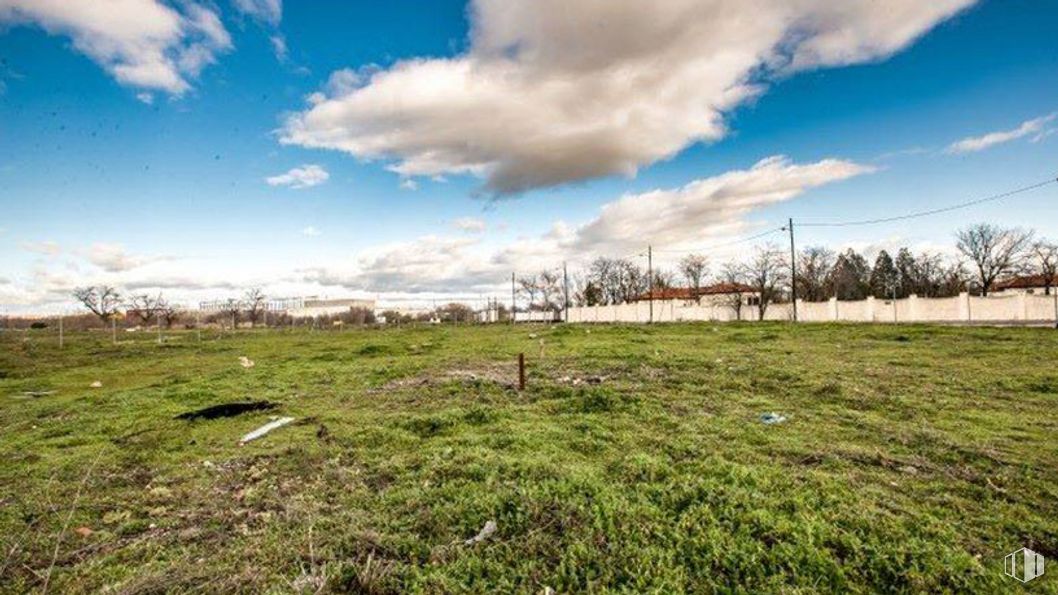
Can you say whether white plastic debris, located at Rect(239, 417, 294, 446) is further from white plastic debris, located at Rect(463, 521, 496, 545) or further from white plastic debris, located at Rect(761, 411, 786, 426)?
white plastic debris, located at Rect(761, 411, 786, 426)

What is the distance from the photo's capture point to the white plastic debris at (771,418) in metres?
7.45

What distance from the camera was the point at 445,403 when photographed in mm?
9430

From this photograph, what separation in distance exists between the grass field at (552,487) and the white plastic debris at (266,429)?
19cm

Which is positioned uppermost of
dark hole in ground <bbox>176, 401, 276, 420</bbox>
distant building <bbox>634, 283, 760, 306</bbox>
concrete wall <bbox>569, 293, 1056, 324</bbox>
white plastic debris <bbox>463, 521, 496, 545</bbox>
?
distant building <bbox>634, 283, 760, 306</bbox>

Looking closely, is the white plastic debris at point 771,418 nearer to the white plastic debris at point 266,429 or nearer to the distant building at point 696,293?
the white plastic debris at point 266,429

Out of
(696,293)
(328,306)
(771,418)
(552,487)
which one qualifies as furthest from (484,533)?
(328,306)

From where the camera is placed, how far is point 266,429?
7.87m

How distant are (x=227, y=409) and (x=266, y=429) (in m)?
2.04

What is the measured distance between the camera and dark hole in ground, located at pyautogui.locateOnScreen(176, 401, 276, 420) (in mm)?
9021

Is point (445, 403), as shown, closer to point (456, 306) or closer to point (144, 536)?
point (144, 536)

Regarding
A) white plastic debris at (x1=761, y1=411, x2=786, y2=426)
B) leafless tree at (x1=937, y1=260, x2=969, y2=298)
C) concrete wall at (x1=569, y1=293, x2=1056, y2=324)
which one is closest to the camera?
white plastic debris at (x1=761, y1=411, x2=786, y2=426)

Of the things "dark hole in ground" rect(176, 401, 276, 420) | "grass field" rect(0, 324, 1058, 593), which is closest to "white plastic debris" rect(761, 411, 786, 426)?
"grass field" rect(0, 324, 1058, 593)

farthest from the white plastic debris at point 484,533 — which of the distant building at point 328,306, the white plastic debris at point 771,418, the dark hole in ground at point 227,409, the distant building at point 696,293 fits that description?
the distant building at point 328,306

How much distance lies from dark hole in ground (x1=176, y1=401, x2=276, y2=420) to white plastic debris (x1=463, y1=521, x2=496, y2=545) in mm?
6662
